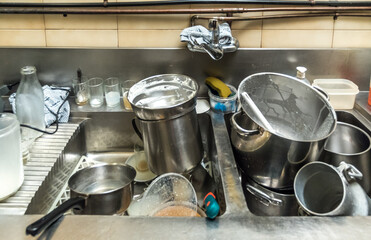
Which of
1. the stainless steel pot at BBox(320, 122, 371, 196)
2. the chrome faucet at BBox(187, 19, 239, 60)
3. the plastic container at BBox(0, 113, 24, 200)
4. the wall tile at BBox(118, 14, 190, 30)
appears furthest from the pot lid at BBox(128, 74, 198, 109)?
the stainless steel pot at BBox(320, 122, 371, 196)

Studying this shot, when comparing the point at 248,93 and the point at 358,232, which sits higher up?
the point at 248,93

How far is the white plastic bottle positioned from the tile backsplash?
24cm

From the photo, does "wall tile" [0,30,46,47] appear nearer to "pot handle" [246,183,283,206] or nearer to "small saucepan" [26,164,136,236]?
"small saucepan" [26,164,136,236]

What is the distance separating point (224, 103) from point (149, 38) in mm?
383

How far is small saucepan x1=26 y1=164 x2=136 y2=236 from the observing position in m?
0.71

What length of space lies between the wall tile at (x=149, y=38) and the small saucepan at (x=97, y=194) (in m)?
0.49

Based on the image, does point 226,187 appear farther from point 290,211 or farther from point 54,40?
point 54,40

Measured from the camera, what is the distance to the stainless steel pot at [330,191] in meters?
0.78

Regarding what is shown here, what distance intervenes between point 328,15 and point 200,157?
74 cm

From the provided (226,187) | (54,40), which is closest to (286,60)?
(226,187)

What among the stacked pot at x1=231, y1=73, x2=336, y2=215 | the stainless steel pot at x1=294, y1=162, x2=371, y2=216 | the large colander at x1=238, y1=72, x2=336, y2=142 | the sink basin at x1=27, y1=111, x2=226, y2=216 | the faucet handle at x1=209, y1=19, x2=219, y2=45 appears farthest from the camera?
the sink basin at x1=27, y1=111, x2=226, y2=216

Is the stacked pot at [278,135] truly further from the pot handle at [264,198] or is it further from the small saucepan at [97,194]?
the small saucepan at [97,194]

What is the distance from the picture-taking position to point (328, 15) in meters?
1.28

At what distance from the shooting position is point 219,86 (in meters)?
1.23
